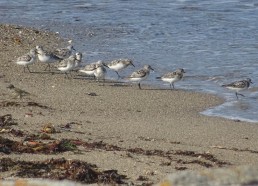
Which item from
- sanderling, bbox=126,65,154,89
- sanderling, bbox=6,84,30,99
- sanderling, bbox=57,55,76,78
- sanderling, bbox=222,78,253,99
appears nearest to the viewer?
sanderling, bbox=6,84,30,99

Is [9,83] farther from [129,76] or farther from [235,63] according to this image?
[235,63]

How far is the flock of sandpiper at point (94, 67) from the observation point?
51.5 feet

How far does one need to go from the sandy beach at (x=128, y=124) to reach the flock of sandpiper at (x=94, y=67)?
0.26m

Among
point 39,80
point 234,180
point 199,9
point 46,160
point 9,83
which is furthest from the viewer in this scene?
point 199,9

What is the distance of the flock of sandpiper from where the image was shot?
15688 millimetres

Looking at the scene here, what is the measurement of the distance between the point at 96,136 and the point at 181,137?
1.74 meters

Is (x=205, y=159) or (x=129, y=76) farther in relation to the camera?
(x=129, y=76)

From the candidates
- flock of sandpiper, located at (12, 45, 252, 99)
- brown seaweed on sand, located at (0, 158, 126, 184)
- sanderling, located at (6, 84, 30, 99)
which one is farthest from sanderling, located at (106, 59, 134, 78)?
brown seaweed on sand, located at (0, 158, 126, 184)

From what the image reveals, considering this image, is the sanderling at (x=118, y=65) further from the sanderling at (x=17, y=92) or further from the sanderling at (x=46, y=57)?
the sanderling at (x=17, y=92)

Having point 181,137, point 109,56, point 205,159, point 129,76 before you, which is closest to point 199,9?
point 109,56

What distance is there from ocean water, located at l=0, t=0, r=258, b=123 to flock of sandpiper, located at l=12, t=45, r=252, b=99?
401 mm

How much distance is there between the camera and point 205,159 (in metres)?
8.68

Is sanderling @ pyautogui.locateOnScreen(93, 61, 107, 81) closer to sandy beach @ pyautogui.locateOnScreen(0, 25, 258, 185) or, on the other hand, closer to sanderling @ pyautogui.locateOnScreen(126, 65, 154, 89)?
sandy beach @ pyautogui.locateOnScreen(0, 25, 258, 185)

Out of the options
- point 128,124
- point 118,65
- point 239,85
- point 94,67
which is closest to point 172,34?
point 118,65
